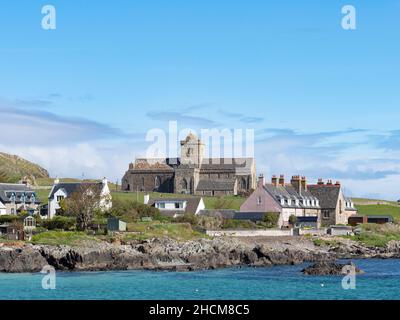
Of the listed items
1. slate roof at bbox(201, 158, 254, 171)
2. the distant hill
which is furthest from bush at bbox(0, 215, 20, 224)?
the distant hill

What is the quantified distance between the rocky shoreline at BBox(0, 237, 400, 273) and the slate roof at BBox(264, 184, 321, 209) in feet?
55.2

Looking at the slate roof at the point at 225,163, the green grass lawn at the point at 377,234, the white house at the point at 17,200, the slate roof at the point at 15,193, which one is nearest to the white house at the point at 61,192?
the white house at the point at 17,200

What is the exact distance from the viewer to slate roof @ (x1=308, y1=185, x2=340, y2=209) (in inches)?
3769

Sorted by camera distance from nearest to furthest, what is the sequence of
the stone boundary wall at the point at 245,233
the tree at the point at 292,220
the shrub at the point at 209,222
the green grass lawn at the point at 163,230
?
the green grass lawn at the point at 163,230
the stone boundary wall at the point at 245,233
the shrub at the point at 209,222
the tree at the point at 292,220

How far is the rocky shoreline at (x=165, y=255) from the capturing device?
53531 millimetres

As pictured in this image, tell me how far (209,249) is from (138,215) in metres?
18.8

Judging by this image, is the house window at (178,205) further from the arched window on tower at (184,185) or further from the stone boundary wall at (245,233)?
the arched window on tower at (184,185)

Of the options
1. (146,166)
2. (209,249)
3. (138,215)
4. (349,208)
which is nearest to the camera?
(209,249)

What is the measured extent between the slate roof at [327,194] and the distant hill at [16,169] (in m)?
61.0

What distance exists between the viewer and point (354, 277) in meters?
49.9

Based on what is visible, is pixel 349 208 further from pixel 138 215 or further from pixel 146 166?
pixel 146 166

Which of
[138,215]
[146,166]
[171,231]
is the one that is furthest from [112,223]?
[146,166]

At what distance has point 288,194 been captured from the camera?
91188 millimetres

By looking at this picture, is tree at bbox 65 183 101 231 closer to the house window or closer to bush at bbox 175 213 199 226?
bush at bbox 175 213 199 226
